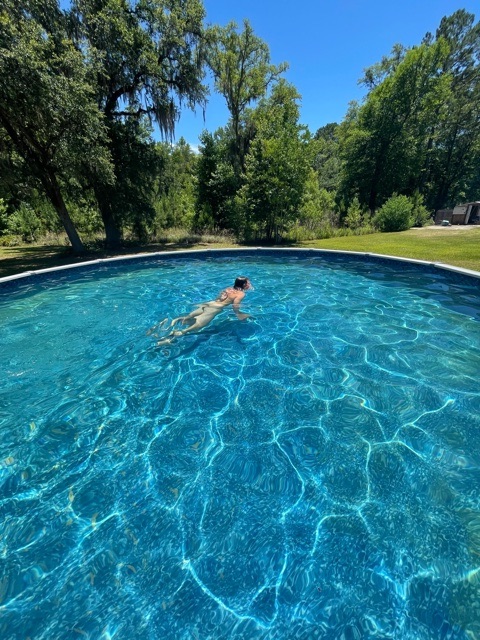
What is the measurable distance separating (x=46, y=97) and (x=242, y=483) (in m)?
13.2

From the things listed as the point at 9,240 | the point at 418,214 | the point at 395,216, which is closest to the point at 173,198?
the point at 9,240

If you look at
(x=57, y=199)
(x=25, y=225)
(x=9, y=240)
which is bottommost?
(x=9, y=240)

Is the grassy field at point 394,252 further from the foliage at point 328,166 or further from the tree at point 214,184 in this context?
the foliage at point 328,166

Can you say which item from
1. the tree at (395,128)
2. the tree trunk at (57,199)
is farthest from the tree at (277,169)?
the tree at (395,128)

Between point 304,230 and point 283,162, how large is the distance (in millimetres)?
4704

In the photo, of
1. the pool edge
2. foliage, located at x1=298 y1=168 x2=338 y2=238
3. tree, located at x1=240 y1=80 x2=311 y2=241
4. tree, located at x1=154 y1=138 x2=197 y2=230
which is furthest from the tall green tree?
the pool edge

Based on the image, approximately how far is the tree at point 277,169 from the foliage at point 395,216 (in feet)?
28.4

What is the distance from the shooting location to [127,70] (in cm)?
1362

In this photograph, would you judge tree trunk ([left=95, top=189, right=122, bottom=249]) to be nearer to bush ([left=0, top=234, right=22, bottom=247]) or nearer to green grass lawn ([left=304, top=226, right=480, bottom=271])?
bush ([left=0, top=234, right=22, bottom=247])

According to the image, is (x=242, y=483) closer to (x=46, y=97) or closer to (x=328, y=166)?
(x=46, y=97)

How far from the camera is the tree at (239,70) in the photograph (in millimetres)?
16922

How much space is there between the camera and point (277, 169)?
14.5 meters

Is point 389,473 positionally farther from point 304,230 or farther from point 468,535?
point 304,230

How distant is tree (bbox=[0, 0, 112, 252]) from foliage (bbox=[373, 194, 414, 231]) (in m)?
17.4
